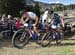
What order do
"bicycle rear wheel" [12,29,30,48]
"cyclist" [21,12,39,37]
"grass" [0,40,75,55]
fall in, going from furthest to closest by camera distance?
"cyclist" [21,12,39,37], "bicycle rear wheel" [12,29,30,48], "grass" [0,40,75,55]

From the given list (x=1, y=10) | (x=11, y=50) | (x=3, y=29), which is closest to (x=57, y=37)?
(x=11, y=50)

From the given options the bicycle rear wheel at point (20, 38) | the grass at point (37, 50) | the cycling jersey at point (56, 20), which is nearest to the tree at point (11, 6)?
the grass at point (37, 50)

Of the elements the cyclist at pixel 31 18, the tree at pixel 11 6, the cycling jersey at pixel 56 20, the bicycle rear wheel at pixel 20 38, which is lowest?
the tree at pixel 11 6

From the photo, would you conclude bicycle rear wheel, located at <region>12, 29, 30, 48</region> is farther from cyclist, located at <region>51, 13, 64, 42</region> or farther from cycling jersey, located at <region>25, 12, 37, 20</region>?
cyclist, located at <region>51, 13, 64, 42</region>

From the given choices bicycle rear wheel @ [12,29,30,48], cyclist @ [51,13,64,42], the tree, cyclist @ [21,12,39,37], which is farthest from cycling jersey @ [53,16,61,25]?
the tree

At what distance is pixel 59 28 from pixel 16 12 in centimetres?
972

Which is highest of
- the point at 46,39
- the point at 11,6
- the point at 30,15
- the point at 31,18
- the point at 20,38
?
the point at 30,15

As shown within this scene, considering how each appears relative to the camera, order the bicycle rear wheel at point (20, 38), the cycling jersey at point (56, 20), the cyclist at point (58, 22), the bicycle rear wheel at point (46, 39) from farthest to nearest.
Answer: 1. the cycling jersey at point (56, 20)
2. the cyclist at point (58, 22)
3. the bicycle rear wheel at point (46, 39)
4. the bicycle rear wheel at point (20, 38)

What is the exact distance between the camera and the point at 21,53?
1148 centimetres

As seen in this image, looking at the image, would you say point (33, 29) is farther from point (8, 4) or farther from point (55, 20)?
point (8, 4)

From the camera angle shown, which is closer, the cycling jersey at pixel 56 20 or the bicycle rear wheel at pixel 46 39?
the bicycle rear wheel at pixel 46 39

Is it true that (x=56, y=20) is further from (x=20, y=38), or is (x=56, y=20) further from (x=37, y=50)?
(x=37, y=50)

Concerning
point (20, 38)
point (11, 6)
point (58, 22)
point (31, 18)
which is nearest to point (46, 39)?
point (58, 22)

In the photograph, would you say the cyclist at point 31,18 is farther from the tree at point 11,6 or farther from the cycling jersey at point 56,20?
the tree at point 11,6
